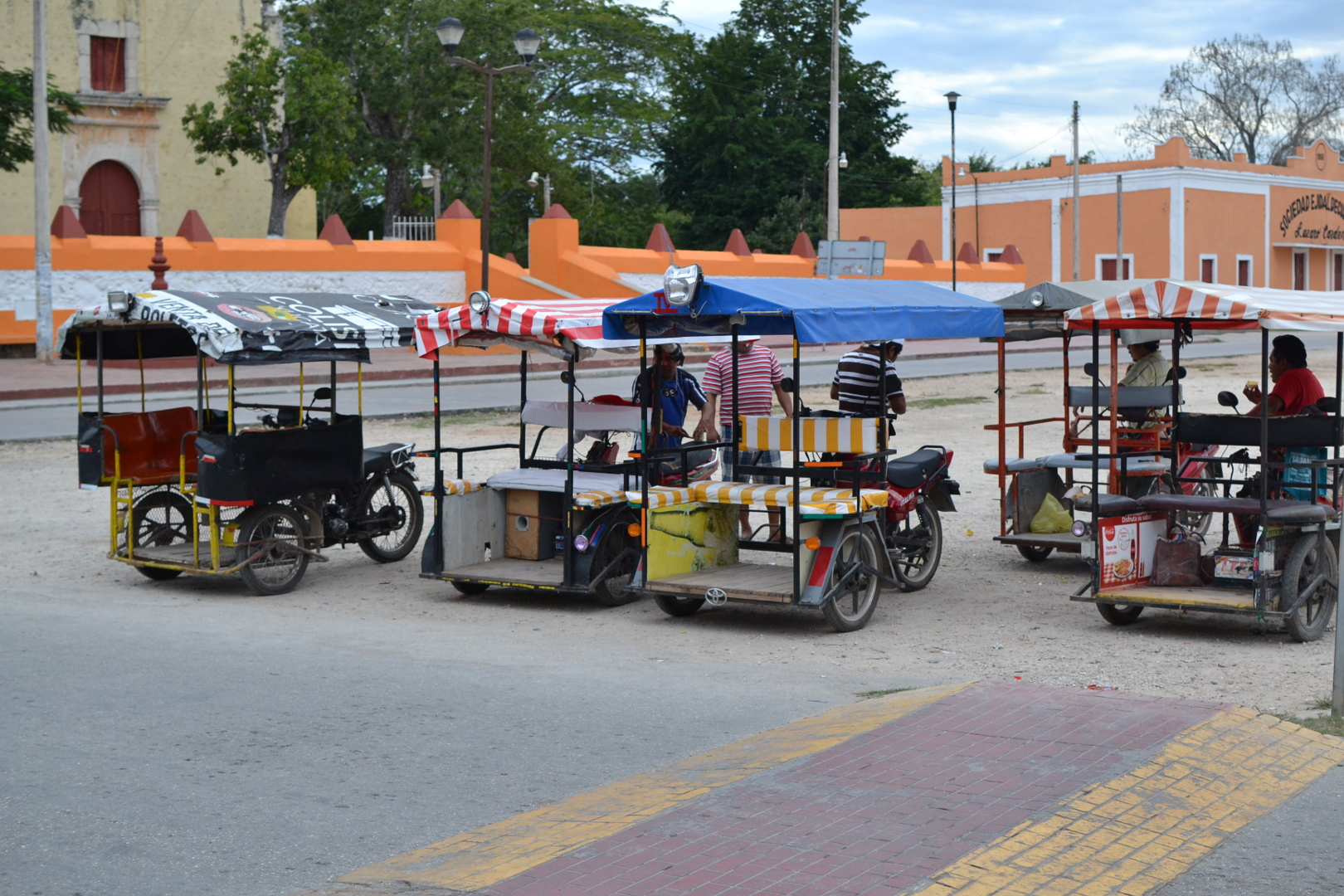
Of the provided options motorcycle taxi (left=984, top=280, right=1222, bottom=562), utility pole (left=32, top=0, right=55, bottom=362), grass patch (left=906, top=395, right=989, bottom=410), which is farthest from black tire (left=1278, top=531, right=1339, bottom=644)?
utility pole (left=32, top=0, right=55, bottom=362)

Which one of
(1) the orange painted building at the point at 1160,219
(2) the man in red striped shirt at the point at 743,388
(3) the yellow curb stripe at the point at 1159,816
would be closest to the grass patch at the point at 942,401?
(2) the man in red striped shirt at the point at 743,388

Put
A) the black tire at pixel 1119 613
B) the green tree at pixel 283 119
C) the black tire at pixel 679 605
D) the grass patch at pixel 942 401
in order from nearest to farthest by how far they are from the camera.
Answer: the black tire at pixel 1119 613 → the black tire at pixel 679 605 → the grass patch at pixel 942 401 → the green tree at pixel 283 119

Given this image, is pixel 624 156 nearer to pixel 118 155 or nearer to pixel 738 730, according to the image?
pixel 118 155

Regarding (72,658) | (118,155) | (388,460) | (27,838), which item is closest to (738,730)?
(27,838)

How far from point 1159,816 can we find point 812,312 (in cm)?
405

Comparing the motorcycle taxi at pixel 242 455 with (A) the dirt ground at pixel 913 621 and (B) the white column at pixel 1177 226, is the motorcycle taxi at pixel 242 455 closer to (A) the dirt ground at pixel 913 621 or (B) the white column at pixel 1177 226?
(A) the dirt ground at pixel 913 621

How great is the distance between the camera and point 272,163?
35844 millimetres

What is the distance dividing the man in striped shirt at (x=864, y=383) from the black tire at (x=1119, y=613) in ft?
7.49

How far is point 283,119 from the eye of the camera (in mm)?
36531

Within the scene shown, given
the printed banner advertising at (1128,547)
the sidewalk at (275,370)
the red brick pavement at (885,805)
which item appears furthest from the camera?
the sidewalk at (275,370)

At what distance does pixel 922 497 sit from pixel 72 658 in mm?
5767

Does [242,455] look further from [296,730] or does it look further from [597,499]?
[296,730]

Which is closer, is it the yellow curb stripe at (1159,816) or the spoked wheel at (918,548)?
the yellow curb stripe at (1159,816)

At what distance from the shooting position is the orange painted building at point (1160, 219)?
5366 centimetres
